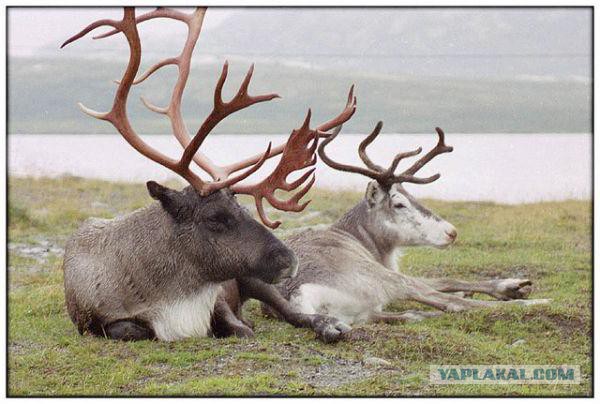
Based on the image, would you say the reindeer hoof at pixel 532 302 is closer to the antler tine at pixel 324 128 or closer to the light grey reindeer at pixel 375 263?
the light grey reindeer at pixel 375 263

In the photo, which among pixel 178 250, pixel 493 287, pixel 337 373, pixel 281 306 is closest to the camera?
pixel 337 373

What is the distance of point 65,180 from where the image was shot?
1750 cm

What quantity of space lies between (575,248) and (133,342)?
6.85 meters

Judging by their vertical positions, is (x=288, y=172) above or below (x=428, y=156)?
above

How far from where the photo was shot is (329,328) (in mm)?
7098

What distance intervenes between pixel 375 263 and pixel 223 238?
7.29 feet

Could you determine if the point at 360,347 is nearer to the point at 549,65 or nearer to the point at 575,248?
the point at 575,248

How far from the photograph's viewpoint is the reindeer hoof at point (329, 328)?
7.04m

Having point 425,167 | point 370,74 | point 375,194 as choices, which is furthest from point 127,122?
point 370,74

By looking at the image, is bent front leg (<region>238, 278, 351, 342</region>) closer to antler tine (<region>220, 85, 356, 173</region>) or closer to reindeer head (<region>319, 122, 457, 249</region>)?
antler tine (<region>220, 85, 356, 173</region>)

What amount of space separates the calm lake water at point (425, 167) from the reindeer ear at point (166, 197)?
24.9 ft

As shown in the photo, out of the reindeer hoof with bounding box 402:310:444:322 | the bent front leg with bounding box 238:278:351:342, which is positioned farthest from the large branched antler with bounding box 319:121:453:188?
the bent front leg with bounding box 238:278:351:342

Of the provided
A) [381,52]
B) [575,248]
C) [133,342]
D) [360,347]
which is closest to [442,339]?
[360,347]

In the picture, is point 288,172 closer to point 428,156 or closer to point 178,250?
point 178,250
